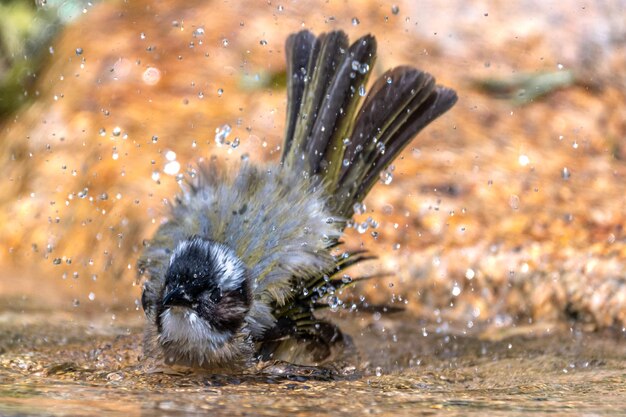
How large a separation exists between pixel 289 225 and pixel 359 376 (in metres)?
0.75

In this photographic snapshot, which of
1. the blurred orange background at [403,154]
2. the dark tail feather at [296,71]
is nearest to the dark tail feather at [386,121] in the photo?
the dark tail feather at [296,71]

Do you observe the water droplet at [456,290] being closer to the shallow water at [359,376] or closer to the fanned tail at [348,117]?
the shallow water at [359,376]

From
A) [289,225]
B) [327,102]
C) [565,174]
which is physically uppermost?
[327,102]

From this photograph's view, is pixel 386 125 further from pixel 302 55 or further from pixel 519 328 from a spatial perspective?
pixel 519 328

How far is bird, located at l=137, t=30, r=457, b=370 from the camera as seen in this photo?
13.3 ft

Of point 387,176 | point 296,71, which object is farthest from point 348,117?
point 387,176

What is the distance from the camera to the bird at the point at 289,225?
13.3 ft

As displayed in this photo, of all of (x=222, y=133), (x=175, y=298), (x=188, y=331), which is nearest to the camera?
(x=175, y=298)

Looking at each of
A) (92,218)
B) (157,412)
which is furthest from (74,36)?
(157,412)

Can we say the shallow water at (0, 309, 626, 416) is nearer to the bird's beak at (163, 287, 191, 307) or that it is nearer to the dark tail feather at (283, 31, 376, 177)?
the bird's beak at (163, 287, 191, 307)

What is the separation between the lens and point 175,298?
388 centimetres

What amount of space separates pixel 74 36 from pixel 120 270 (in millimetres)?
2213

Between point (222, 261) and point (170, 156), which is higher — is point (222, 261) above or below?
below

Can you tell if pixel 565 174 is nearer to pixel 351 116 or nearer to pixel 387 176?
pixel 387 176
